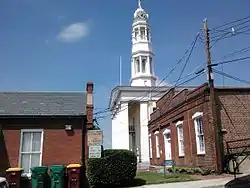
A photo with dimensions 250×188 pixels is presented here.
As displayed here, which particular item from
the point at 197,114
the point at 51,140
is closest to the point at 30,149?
the point at 51,140

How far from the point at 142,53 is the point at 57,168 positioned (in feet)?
124

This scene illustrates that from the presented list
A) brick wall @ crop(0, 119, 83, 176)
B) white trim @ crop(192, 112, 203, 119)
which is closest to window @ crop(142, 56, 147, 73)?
white trim @ crop(192, 112, 203, 119)

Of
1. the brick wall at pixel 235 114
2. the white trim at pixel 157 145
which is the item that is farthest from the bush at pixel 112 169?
the white trim at pixel 157 145

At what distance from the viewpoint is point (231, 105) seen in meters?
20.1

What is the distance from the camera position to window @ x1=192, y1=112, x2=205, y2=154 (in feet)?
69.1

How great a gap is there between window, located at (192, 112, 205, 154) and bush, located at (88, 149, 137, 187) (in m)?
6.17

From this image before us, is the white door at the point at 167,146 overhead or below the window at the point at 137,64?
below

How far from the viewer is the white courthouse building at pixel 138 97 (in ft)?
145

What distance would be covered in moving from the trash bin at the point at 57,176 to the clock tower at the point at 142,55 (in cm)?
3540

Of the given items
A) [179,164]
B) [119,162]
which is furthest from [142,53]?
[119,162]

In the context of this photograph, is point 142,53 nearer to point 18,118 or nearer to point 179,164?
point 179,164

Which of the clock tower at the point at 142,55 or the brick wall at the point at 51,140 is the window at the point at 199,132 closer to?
the brick wall at the point at 51,140

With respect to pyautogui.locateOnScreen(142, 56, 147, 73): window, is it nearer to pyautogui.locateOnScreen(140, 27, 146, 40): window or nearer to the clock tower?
the clock tower

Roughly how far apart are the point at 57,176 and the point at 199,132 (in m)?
10.2
